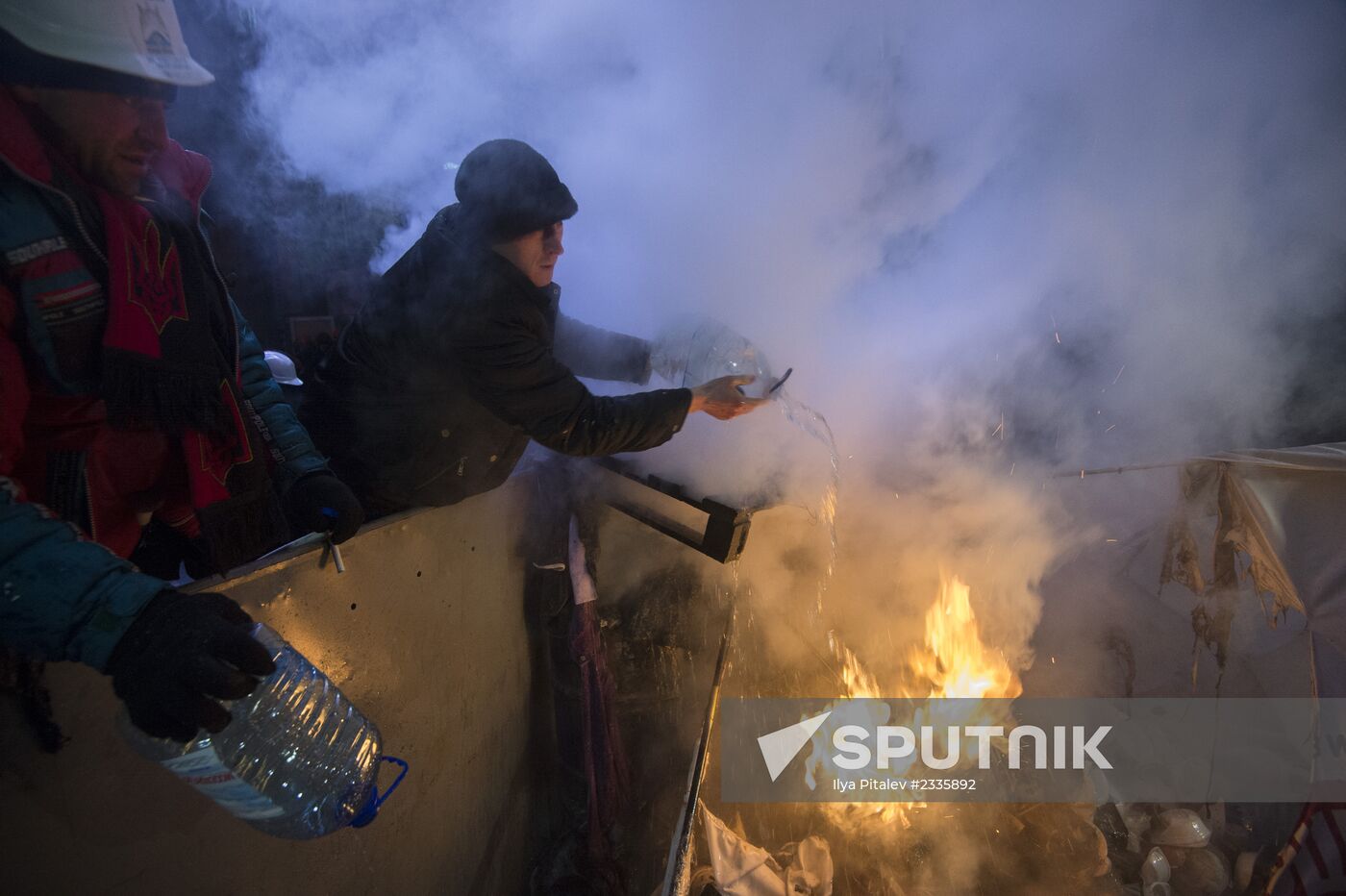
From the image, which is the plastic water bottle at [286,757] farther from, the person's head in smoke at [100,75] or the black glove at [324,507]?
the person's head in smoke at [100,75]

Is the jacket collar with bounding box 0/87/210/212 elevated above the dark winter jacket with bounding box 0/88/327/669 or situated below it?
above

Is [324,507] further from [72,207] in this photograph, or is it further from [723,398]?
[723,398]

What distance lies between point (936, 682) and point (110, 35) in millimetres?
6050

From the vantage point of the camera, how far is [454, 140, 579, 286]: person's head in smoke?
2193 millimetres

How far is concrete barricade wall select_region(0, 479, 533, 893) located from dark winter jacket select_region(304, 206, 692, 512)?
0.32m

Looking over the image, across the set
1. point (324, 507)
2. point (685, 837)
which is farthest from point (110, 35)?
point (685, 837)

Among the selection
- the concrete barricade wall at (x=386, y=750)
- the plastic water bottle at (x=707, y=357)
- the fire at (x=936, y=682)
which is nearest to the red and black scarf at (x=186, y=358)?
the concrete barricade wall at (x=386, y=750)

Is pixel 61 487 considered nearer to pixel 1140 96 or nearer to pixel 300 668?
pixel 300 668

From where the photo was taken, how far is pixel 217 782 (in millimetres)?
1316

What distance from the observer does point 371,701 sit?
219 cm

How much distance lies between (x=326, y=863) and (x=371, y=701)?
53 centimetres

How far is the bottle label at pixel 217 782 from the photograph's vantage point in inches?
51.4

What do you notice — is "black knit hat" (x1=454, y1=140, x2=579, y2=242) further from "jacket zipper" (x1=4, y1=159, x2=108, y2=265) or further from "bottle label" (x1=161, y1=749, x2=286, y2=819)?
"bottle label" (x1=161, y1=749, x2=286, y2=819)

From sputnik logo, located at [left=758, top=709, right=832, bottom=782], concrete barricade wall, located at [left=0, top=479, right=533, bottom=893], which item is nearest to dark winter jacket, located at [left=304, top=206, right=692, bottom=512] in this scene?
concrete barricade wall, located at [left=0, top=479, right=533, bottom=893]
